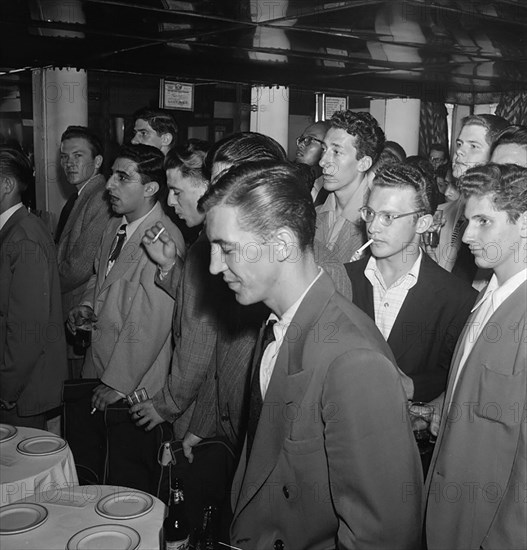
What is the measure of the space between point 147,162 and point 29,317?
1029 millimetres

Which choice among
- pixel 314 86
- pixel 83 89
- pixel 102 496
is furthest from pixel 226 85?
pixel 102 496

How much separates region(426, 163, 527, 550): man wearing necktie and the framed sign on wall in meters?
4.93

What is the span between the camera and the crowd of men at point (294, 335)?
53.8 inches

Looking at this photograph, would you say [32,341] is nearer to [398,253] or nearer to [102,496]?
[102,496]

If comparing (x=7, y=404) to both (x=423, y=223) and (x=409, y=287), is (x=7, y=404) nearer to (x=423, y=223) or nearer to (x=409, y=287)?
(x=409, y=287)

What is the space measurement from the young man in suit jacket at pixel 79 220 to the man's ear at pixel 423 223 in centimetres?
213

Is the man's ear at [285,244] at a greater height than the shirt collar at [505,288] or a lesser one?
greater

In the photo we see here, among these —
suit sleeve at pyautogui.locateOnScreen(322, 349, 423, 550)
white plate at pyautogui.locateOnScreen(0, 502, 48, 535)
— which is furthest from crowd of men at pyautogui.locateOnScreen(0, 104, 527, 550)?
white plate at pyautogui.locateOnScreen(0, 502, 48, 535)

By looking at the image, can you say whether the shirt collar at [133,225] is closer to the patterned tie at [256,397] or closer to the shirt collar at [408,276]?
the shirt collar at [408,276]

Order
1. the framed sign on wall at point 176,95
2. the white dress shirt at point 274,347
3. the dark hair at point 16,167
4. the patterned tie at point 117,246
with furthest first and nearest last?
the framed sign on wall at point 176,95, the dark hair at point 16,167, the patterned tie at point 117,246, the white dress shirt at point 274,347

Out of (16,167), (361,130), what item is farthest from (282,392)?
(16,167)

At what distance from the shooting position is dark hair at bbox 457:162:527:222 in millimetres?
1959

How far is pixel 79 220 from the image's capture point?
4070 millimetres

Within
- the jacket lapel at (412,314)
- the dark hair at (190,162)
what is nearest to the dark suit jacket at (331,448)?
the jacket lapel at (412,314)
